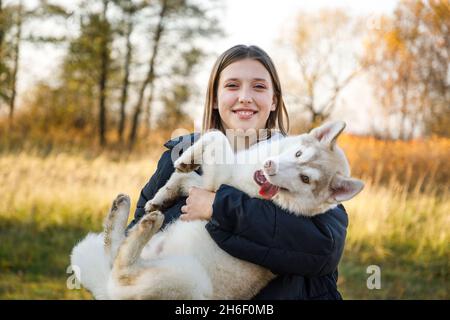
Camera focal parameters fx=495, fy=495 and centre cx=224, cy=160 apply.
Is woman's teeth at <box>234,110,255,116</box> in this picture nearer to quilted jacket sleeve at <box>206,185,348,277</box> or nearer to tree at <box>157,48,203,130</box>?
quilted jacket sleeve at <box>206,185,348,277</box>

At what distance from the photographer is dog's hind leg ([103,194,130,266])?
300cm

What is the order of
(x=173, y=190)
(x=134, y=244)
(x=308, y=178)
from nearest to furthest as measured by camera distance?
(x=134, y=244) < (x=308, y=178) < (x=173, y=190)

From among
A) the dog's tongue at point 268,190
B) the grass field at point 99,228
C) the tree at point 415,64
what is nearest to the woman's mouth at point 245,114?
the dog's tongue at point 268,190

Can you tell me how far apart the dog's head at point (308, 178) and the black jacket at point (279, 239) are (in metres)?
0.09

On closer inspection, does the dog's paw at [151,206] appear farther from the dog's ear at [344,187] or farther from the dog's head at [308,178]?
the dog's ear at [344,187]

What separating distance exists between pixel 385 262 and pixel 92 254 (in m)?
5.75

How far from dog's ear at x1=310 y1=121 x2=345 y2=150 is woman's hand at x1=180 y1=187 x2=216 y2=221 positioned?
74cm

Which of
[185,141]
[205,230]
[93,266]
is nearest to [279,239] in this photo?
[205,230]

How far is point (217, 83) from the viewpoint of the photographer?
12.3 ft

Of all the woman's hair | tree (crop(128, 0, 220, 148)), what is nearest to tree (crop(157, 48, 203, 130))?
tree (crop(128, 0, 220, 148))

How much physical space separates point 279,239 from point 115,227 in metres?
1.02

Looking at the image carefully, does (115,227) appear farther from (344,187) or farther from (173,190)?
(344,187)

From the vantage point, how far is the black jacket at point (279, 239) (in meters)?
2.67
